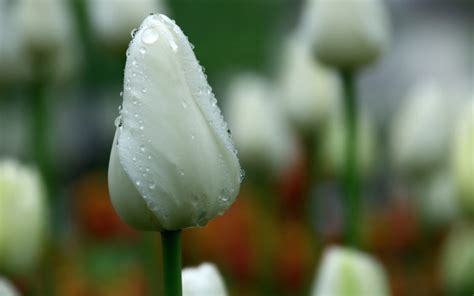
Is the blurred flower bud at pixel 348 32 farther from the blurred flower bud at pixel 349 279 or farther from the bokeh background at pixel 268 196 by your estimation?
the blurred flower bud at pixel 349 279

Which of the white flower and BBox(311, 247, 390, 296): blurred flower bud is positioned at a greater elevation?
the white flower

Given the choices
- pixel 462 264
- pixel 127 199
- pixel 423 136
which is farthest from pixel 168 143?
pixel 423 136

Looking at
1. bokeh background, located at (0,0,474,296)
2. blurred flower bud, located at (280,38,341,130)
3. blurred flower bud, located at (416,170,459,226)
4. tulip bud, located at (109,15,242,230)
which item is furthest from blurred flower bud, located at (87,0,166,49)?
tulip bud, located at (109,15,242,230)

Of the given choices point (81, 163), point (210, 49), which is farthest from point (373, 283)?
point (210, 49)

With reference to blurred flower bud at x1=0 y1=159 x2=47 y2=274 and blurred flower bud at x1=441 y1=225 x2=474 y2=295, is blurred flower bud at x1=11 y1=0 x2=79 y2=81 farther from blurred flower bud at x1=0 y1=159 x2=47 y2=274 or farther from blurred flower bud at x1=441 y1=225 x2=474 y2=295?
blurred flower bud at x1=441 y1=225 x2=474 y2=295

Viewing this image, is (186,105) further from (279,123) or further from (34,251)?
(279,123)

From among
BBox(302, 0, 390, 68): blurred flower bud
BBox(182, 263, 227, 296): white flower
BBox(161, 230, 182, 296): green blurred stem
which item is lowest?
BBox(182, 263, 227, 296): white flower

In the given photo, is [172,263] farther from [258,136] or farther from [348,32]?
[258,136]
